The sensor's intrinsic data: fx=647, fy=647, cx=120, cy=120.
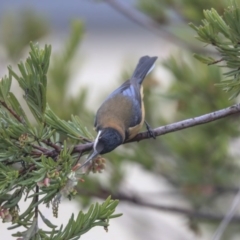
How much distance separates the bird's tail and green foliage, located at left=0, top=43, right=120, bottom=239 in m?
0.80

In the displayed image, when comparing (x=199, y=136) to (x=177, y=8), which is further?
(x=177, y=8)

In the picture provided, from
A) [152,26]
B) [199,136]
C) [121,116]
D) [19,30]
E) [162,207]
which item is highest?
[19,30]

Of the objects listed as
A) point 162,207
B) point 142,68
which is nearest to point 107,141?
point 162,207

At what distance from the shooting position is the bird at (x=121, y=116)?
1.03 metres

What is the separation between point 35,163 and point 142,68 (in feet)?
3.00

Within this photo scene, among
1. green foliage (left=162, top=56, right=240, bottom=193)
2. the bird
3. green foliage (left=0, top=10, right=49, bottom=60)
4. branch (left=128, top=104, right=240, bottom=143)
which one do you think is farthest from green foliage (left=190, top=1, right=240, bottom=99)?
green foliage (left=0, top=10, right=49, bottom=60)

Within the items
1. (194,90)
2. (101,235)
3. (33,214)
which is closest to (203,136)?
(194,90)

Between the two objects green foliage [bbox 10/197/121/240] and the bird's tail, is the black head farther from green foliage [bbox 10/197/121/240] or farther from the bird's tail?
the bird's tail

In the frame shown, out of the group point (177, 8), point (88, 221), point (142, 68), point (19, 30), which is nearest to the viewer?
point (88, 221)

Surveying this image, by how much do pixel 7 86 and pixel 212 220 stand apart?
922 millimetres

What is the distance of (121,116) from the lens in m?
1.43

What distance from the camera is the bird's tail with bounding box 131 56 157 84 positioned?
1651 mm

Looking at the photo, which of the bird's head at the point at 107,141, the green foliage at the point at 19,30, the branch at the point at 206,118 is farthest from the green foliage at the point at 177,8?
the branch at the point at 206,118

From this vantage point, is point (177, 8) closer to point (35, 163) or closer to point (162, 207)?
point (162, 207)
